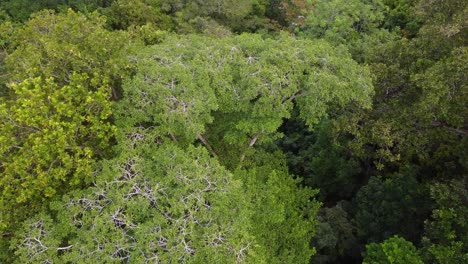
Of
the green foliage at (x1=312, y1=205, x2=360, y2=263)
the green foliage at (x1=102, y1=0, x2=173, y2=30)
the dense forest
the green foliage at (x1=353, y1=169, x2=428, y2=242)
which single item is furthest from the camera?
the green foliage at (x1=102, y1=0, x2=173, y2=30)

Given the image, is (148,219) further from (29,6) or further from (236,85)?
(29,6)

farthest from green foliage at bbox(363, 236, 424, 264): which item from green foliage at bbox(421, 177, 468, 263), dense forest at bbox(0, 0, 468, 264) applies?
green foliage at bbox(421, 177, 468, 263)

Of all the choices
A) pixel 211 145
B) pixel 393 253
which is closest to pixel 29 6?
pixel 211 145

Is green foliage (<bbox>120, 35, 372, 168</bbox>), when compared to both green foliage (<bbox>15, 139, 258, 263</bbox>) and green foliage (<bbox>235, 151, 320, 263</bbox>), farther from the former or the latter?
green foliage (<bbox>235, 151, 320, 263</bbox>)

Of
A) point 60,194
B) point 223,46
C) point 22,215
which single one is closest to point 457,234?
point 223,46

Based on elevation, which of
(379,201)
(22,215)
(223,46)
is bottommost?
(379,201)

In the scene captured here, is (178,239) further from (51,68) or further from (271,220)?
(51,68)
